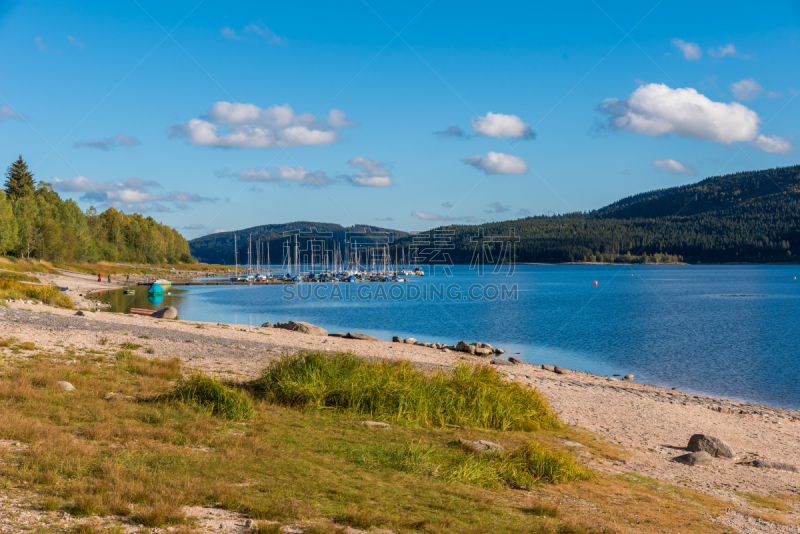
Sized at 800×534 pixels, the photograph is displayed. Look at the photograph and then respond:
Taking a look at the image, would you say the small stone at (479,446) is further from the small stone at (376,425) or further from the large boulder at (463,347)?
the large boulder at (463,347)

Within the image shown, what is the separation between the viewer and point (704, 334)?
1688 inches

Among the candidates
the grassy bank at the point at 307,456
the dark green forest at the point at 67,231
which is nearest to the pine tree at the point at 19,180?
the dark green forest at the point at 67,231

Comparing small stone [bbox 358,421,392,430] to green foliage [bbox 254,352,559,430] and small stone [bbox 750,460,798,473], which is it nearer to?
green foliage [bbox 254,352,559,430]

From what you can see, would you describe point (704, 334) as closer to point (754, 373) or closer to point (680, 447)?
point (754, 373)

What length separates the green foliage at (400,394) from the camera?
12008 millimetres

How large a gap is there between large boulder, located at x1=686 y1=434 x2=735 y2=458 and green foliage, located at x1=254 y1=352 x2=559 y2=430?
3126 millimetres

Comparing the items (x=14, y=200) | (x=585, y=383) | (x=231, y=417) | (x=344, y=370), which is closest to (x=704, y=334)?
(x=585, y=383)

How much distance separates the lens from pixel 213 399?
35.9ft

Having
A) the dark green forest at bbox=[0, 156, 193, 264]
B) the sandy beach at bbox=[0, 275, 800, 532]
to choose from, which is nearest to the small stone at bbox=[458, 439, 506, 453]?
the sandy beach at bbox=[0, 275, 800, 532]

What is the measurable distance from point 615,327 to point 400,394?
131ft

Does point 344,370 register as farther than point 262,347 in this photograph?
No

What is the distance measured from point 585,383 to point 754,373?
11873mm

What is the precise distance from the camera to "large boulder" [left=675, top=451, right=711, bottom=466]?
1167cm

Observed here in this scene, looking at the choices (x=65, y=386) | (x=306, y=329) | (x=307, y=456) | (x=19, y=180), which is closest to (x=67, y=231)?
(x=19, y=180)
